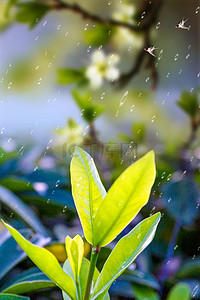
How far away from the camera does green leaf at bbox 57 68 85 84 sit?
101cm

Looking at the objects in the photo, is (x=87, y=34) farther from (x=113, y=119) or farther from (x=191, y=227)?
(x=191, y=227)

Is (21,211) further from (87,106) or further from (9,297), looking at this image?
(87,106)

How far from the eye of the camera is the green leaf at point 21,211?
0.57 metres

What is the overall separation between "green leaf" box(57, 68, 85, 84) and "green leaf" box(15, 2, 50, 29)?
0.14m

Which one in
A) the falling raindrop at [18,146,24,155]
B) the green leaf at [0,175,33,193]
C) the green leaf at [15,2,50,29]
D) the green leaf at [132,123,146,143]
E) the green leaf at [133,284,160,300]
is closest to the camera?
the green leaf at [133,284,160,300]

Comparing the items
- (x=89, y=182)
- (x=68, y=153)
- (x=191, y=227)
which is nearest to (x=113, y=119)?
(x=68, y=153)

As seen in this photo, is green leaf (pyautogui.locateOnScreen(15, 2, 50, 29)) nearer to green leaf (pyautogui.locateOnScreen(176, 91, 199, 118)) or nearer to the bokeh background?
the bokeh background

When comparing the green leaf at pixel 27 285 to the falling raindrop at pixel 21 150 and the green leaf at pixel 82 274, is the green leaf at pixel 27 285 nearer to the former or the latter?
the green leaf at pixel 82 274

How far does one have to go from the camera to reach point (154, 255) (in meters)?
0.66

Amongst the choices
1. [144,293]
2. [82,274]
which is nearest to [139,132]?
[144,293]

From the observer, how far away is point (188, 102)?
3.02 ft

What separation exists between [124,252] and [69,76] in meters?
0.73

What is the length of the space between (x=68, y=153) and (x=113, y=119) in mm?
523

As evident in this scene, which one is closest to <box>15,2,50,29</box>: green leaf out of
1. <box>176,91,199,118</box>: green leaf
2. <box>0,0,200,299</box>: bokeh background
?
<box>0,0,200,299</box>: bokeh background
